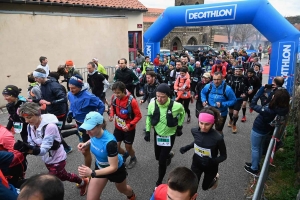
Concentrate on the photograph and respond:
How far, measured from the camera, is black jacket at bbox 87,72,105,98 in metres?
6.27

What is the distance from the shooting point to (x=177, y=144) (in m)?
5.61

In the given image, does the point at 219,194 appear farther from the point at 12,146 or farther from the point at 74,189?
the point at 12,146

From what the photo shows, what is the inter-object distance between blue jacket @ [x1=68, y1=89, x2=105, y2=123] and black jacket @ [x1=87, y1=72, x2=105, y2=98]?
2.28 meters

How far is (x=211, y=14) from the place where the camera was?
9.21 m

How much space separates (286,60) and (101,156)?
7.61 metres

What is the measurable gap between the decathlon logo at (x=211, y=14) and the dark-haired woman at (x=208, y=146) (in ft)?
22.5

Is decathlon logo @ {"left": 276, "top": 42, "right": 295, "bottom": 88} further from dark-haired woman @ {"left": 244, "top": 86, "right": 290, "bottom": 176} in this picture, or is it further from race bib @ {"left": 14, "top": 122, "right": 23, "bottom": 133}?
race bib @ {"left": 14, "top": 122, "right": 23, "bottom": 133}

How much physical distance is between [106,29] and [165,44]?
88.3ft

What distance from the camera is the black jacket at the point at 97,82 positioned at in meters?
6.27

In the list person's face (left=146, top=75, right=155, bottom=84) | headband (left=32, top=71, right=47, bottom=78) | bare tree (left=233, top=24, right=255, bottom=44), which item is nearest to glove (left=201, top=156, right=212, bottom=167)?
person's face (left=146, top=75, right=155, bottom=84)

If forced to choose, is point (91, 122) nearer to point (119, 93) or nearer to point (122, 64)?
point (119, 93)

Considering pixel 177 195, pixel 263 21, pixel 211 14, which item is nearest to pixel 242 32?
pixel 211 14

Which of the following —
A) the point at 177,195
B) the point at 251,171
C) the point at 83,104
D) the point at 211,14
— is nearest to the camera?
the point at 177,195

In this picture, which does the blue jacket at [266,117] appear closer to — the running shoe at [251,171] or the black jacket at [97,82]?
the running shoe at [251,171]
